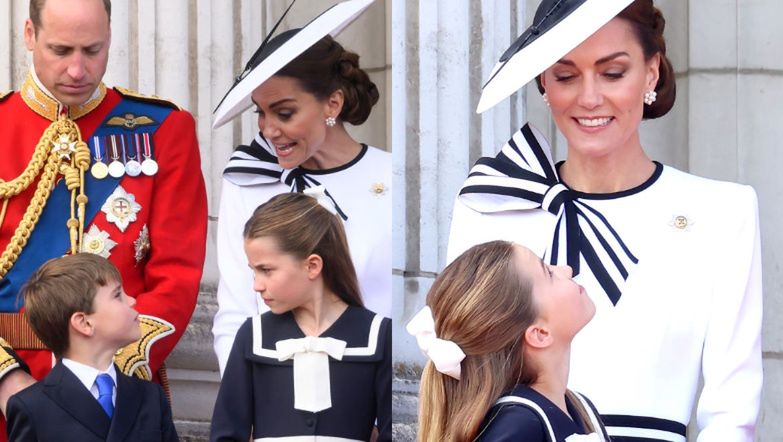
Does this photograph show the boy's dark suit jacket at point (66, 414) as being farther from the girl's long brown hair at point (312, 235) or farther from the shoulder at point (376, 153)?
the shoulder at point (376, 153)

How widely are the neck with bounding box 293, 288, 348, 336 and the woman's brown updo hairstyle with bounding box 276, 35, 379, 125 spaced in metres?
0.41

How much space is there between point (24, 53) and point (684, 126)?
6.13 ft

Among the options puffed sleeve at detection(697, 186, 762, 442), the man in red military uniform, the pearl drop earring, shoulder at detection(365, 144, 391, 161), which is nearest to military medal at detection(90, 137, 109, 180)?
the man in red military uniform

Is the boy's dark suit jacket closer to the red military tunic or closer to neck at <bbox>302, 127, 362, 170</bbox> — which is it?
the red military tunic

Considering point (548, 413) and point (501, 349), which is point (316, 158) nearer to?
point (501, 349)

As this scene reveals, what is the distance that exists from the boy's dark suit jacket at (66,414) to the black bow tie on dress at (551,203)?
0.90 metres

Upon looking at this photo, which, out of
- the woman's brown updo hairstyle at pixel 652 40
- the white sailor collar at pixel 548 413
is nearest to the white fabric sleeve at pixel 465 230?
the woman's brown updo hairstyle at pixel 652 40

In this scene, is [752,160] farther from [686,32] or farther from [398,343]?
[398,343]

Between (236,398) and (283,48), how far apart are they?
82 cm

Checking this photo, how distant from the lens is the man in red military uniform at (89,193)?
13.8ft

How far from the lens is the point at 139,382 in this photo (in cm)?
414

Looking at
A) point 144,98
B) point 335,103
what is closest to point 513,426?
point 335,103

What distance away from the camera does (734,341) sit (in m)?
3.76

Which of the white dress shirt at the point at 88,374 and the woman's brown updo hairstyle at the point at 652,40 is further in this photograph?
the white dress shirt at the point at 88,374
